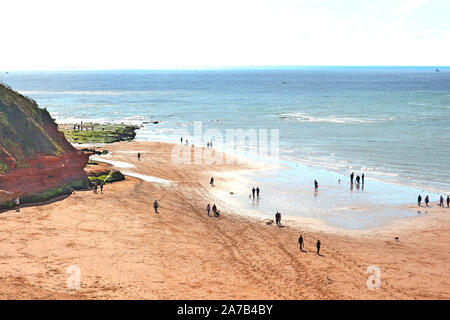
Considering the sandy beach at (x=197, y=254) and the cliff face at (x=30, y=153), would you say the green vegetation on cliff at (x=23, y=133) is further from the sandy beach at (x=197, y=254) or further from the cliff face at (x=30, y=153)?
the sandy beach at (x=197, y=254)

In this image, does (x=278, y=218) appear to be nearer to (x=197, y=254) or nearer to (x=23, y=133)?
(x=197, y=254)

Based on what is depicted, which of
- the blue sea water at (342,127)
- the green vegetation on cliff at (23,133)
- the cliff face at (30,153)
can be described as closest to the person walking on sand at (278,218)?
the blue sea water at (342,127)

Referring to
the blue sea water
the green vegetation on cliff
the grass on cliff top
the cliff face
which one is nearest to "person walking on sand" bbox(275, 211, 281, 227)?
the blue sea water

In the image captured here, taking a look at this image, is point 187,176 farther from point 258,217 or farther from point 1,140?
point 1,140

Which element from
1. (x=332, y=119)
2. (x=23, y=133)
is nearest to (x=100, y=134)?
(x=23, y=133)

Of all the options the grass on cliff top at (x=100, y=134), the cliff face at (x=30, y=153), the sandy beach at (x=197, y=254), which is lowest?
the sandy beach at (x=197, y=254)
